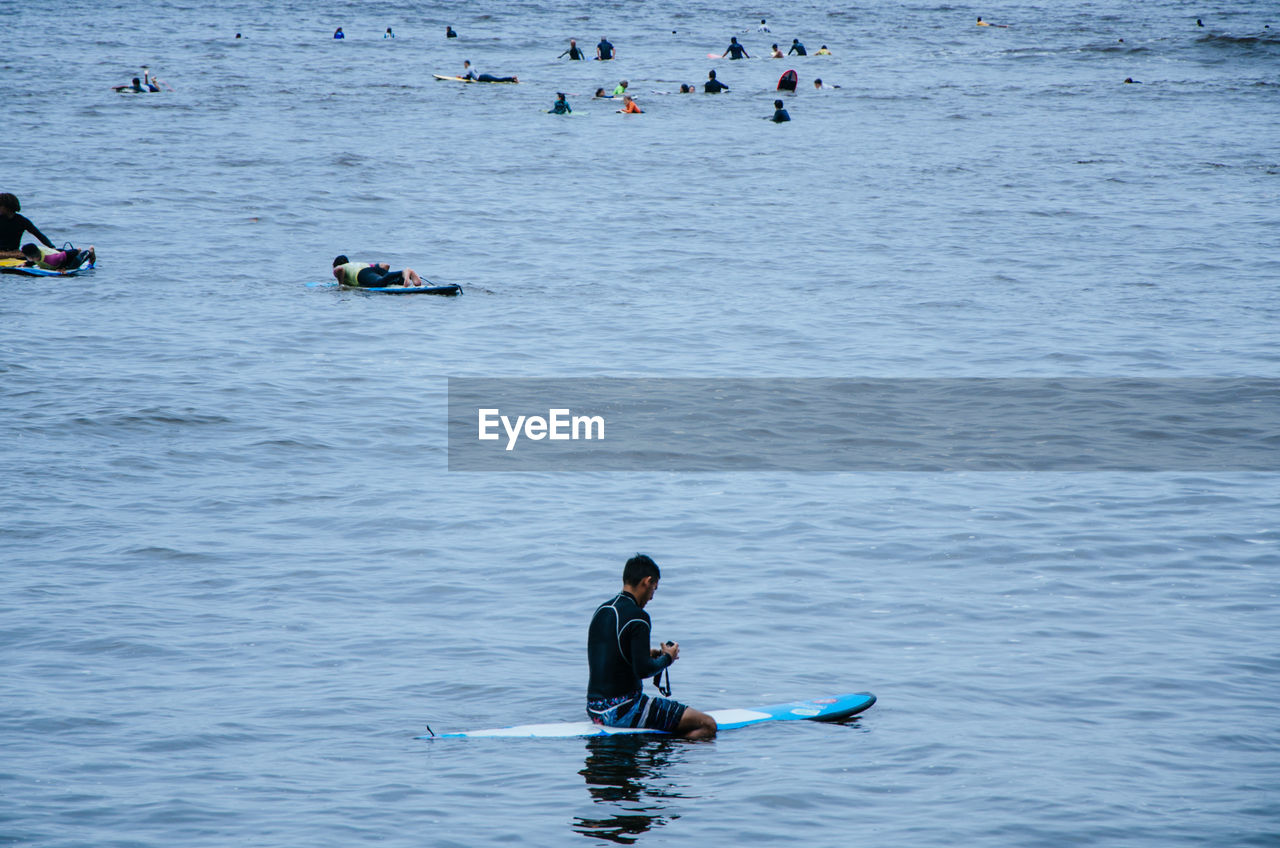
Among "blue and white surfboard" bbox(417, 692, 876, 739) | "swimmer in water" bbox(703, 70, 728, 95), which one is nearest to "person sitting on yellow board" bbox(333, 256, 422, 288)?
"blue and white surfboard" bbox(417, 692, 876, 739)

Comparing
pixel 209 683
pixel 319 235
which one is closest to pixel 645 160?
pixel 319 235

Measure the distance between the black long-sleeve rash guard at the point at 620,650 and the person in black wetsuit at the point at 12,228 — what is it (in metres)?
20.5

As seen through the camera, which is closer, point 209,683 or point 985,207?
point 209,683

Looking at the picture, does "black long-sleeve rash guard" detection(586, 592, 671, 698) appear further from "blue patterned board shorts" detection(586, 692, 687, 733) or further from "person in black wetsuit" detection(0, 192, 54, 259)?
"person in black wetsuit" detection(0, 192, 54, 259)

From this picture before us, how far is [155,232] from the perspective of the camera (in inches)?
1359

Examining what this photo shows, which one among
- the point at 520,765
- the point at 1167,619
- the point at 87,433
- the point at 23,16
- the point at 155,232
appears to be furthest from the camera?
the point at 23,16

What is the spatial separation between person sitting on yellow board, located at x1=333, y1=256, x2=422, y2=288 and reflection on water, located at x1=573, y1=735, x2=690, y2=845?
19.1 m

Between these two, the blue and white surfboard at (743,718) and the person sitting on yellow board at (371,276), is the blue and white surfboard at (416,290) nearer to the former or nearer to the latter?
the person sitting on yellow board at (371,276)

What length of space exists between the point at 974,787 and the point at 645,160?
133 feet

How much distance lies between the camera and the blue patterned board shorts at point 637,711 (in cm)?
1037

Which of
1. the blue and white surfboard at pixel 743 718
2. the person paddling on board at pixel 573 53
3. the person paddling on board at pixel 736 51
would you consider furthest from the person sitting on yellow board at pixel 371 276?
the person paddling on board at pixel 736 51

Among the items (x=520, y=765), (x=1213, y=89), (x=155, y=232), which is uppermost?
(x=1213, y=89)

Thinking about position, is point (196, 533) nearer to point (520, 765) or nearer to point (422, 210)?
point (520, 765)

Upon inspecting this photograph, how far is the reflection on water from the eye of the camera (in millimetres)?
9000
